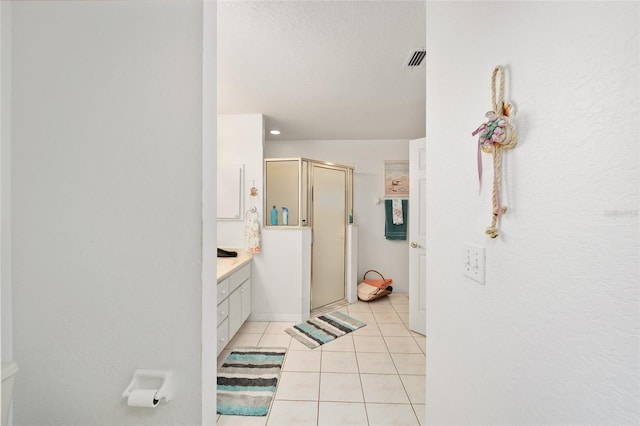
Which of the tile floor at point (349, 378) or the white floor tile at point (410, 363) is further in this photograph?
the white floor tile at point (410, 363)

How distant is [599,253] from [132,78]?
3.78ft

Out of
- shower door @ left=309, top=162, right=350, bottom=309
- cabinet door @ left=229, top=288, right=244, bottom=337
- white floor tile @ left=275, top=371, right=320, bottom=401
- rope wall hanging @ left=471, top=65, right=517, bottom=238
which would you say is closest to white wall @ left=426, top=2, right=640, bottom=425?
rope wall hanging @ left=471, top=65, right=517, bottom=238

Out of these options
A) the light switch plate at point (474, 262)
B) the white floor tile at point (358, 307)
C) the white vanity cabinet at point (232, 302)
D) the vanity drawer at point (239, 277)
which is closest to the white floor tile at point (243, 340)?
the white vanity cabinet at point (232, 302)

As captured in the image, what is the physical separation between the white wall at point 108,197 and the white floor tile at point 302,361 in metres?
1.49

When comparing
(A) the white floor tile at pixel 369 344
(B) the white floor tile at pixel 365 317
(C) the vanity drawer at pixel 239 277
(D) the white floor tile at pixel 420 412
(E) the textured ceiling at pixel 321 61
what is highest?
(E) the textured ceiling at pixel 321 61

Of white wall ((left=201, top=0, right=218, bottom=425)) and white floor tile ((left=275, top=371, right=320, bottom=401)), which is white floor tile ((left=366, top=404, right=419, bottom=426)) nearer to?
white floor tile ((left=275, top=371, right=320, bottom=401))

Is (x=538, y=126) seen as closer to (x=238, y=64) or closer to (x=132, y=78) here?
(x=132, y=78)

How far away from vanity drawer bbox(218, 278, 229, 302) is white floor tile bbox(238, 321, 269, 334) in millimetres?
746

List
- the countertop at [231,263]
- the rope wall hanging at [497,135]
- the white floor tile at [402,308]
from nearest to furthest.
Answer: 1. the rope wall hanging at [497,135]
2. the countertop at [231,263]
3. the white floor tile at [402,308]

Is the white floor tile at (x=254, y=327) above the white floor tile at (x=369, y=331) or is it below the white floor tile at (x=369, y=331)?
below

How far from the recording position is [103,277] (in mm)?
759

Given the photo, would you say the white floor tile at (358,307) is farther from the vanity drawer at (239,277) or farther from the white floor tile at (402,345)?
the vanity drawer at (239,277)

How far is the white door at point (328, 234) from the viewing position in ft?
10.9

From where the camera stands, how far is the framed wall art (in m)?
4.00
